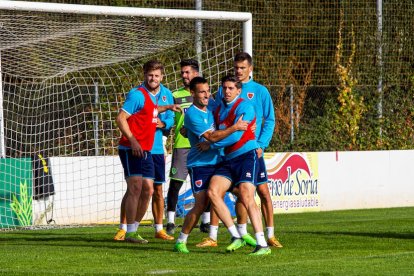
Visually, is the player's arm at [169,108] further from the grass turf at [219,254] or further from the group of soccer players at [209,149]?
the grass turf at [219,254]

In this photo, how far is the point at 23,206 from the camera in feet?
57.5

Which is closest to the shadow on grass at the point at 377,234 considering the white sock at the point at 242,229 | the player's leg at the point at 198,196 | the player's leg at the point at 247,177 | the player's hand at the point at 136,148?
the white sock at the point at 242,229

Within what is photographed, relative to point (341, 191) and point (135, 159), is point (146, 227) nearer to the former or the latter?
point (135, 159)

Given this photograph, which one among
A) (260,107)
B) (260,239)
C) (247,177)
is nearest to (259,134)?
(260,107)

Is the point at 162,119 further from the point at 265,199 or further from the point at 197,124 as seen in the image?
the point at 197,124

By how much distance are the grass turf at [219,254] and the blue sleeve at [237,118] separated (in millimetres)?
1126

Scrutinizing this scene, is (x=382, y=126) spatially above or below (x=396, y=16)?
below

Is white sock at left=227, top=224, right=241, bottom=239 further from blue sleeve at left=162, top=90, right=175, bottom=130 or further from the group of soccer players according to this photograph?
blue sleeve at left=162, top=90, right=175, bottom=130

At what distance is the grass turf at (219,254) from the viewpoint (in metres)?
10.0

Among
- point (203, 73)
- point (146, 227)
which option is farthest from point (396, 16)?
point (146, 227)

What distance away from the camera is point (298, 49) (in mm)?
25828

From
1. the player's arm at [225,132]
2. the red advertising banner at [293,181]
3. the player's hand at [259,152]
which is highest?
the player's arm at [225,132]

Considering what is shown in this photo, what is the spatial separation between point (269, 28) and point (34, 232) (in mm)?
10558

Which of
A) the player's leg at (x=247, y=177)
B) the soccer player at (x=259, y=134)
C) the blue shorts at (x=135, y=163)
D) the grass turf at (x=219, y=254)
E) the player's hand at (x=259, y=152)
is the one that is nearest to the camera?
the grass turf at (x=219, y=254)
